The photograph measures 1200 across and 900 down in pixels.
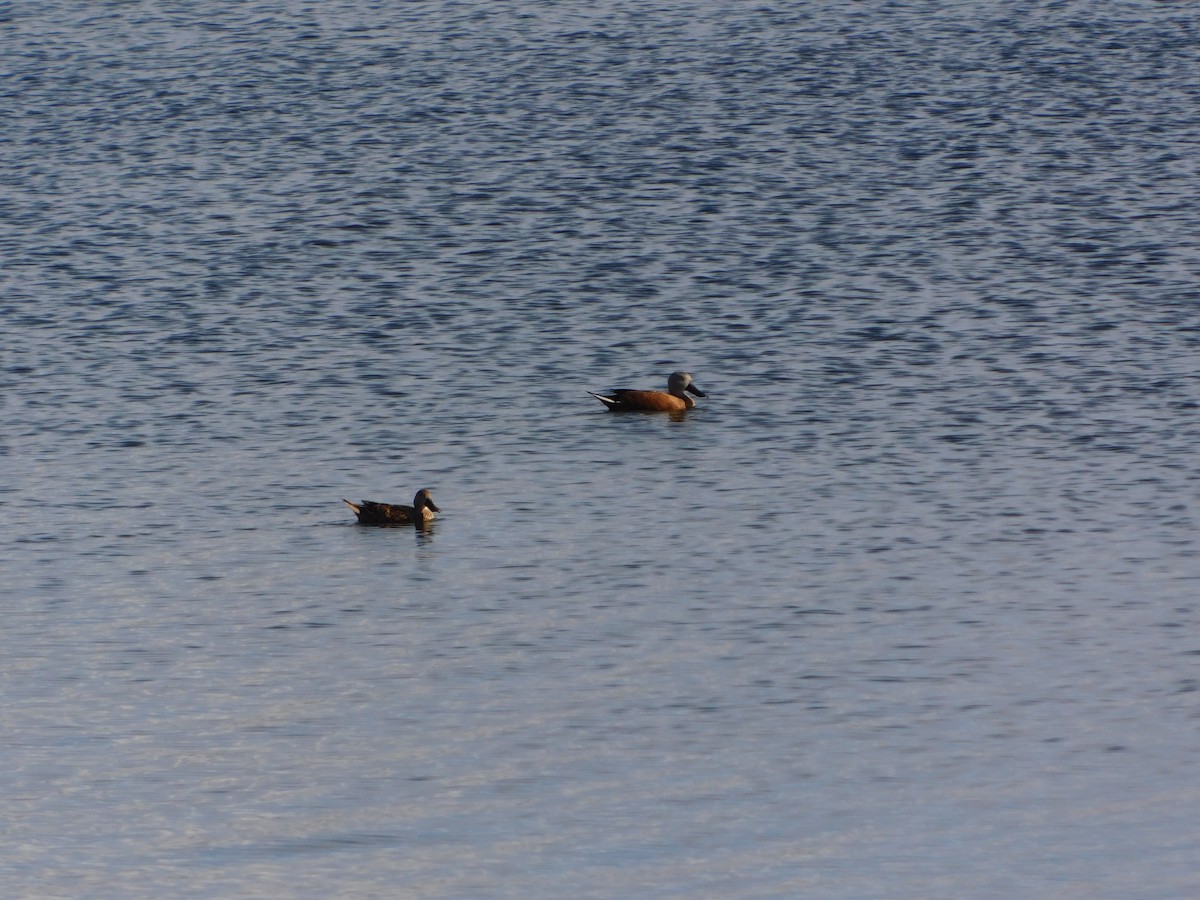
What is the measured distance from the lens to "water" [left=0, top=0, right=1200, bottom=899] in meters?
15.2

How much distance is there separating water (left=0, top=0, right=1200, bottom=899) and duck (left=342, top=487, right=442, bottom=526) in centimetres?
26

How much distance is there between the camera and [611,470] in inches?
1040

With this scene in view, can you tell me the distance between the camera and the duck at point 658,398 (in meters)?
28.6

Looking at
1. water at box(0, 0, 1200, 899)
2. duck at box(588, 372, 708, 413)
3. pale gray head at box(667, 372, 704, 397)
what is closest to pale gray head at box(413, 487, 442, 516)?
water at box(0, 0, 1200, 899)

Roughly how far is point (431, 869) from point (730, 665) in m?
4.80

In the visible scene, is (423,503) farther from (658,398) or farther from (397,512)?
(658,398)

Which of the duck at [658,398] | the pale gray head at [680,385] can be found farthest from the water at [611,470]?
the pale gray head at [680,385]

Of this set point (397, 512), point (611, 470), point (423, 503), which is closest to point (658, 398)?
point (611, 470)

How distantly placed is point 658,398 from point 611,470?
2.46 meters

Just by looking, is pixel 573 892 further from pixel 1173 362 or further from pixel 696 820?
pixel 1173 362

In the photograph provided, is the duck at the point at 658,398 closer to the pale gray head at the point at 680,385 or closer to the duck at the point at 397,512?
the pale gray head at the point at 680,385

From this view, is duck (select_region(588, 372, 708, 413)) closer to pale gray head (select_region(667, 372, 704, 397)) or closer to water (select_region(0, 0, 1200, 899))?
pale gray head (select_region(667, 372, 704, 397))

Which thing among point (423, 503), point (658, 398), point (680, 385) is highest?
point (423, 503)

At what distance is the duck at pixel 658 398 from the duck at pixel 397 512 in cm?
550
